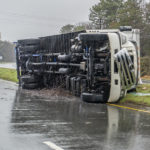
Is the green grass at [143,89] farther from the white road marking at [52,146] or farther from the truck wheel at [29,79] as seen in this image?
the white road marking at [52,146]

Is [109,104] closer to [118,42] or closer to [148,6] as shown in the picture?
[118,42]

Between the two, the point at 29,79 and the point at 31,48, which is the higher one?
the point at 31,48

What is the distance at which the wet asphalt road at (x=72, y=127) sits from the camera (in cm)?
692

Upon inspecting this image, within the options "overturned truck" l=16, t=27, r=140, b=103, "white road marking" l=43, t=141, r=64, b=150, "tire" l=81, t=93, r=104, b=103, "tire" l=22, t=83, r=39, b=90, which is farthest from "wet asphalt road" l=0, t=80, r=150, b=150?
"tire" l=22, t=83, r=39, b=90

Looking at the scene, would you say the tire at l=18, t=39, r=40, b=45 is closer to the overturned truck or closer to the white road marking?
the overturned truck

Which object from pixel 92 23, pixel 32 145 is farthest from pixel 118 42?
pixel 92 23

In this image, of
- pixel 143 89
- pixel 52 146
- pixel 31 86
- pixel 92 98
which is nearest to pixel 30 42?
pixel 31 86

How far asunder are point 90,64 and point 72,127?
17.9ft

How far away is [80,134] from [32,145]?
5.02 feet

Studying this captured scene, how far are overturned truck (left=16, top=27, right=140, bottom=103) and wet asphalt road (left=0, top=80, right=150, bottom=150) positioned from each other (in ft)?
3.35

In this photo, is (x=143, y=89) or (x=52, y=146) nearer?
(x=52, y=146)

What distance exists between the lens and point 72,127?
8.74m

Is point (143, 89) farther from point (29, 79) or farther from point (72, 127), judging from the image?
point (72, 127)

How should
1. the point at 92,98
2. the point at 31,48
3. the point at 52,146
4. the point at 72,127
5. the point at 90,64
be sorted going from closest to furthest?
the point at 52,146 < the point at 72,127 < the point at 92,98 < the point at 90,64 < the point at 31,48
